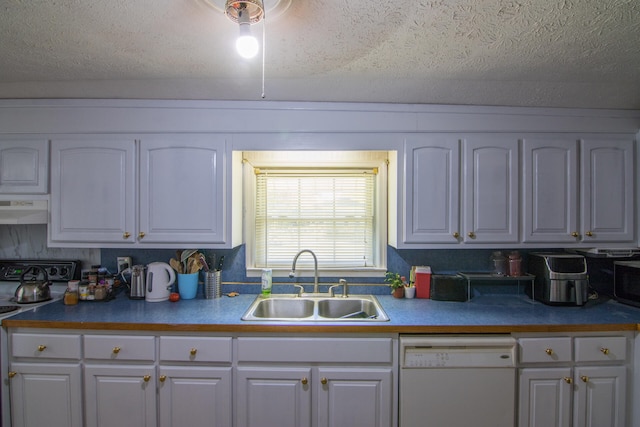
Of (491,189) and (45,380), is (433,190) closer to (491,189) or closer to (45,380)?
(491,189)

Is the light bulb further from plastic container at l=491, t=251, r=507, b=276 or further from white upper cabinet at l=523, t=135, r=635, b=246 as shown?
plastic container at l=491, t=251, r=507, b=276

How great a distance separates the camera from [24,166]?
1932mm

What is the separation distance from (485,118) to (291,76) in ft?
4.26

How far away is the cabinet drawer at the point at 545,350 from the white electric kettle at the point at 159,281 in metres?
2.21

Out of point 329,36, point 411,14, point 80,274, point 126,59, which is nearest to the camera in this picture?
point 411,14

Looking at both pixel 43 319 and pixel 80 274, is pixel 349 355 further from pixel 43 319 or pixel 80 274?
pixel 80 274

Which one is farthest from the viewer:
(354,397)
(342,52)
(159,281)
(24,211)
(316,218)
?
Result: (316,218)

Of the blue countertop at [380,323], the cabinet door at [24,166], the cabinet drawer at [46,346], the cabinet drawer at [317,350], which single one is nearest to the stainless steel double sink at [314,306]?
the blue countertop at [380,323]

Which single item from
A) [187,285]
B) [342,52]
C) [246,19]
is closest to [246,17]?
[246,19]

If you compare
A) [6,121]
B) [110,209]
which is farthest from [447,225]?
[6,121]

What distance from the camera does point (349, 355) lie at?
1610mm

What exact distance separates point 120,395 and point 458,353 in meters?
1.87

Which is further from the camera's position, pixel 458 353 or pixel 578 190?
pixel 578 190

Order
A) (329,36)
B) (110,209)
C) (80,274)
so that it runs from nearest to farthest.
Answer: (329,36)
(110,209)
(80,274)
